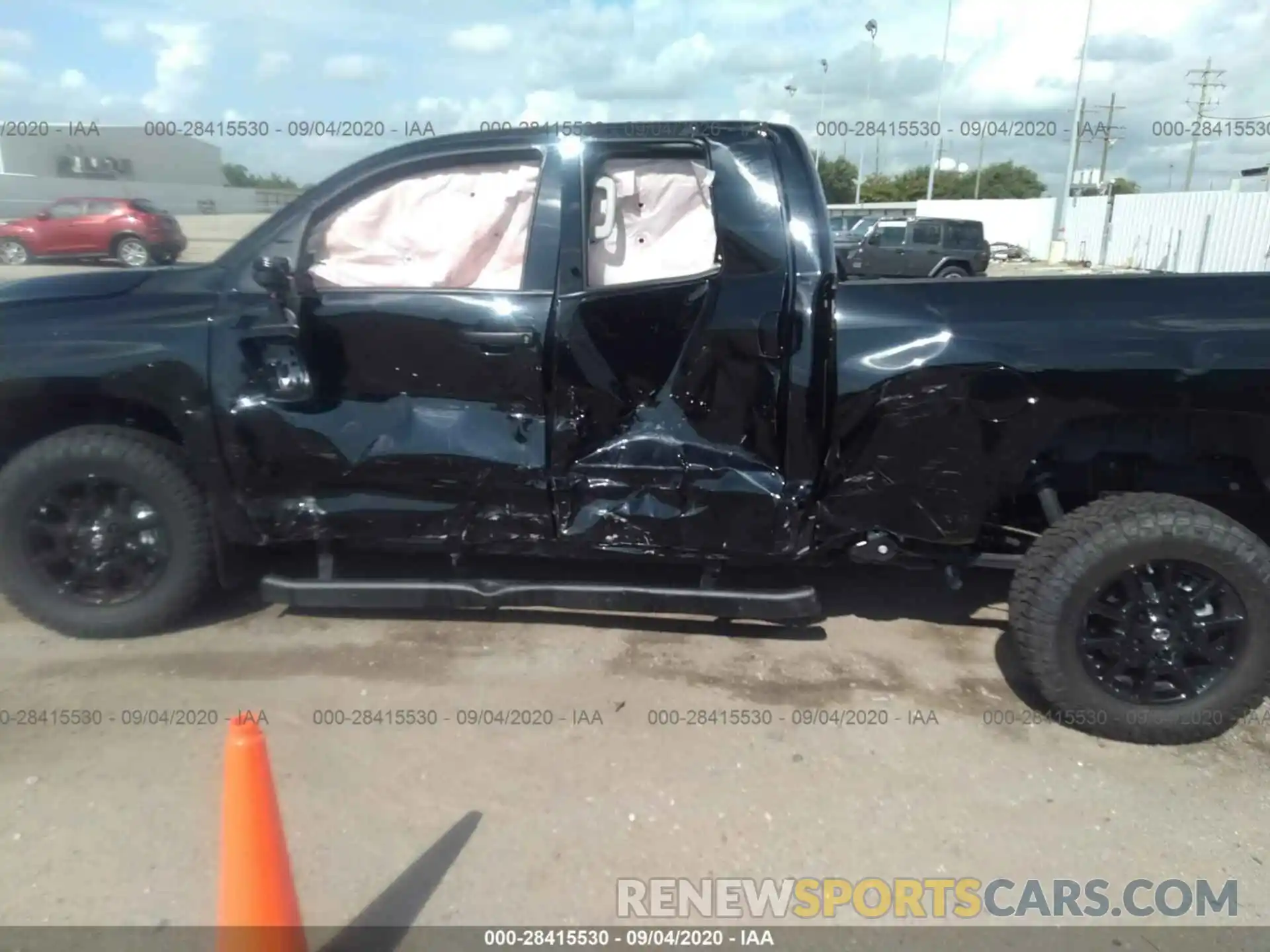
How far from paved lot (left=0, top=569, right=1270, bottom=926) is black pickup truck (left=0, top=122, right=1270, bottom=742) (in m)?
0.29

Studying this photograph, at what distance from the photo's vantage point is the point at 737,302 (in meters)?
3.50

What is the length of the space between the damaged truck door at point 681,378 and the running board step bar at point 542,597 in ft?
0.57

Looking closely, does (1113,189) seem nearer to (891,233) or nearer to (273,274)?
(891,233)

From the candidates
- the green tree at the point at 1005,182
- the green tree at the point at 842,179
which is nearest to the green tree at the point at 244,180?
the green tree at the point at 842,179

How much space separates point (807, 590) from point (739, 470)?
0.53 metres

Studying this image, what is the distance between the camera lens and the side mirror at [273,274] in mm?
3527

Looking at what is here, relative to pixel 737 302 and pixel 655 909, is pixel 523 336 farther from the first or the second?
pixel 655 909

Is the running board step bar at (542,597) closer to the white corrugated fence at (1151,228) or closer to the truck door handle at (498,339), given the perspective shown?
the truck door handle at (498,339)

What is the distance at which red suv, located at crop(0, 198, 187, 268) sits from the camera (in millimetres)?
21219

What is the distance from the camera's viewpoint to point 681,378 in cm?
356

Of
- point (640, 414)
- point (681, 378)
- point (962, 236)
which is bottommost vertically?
point (640, 414)

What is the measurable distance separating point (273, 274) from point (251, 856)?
2.16m

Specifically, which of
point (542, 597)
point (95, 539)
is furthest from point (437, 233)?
point (95, 539)

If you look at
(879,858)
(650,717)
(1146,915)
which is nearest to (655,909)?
(879,858)
